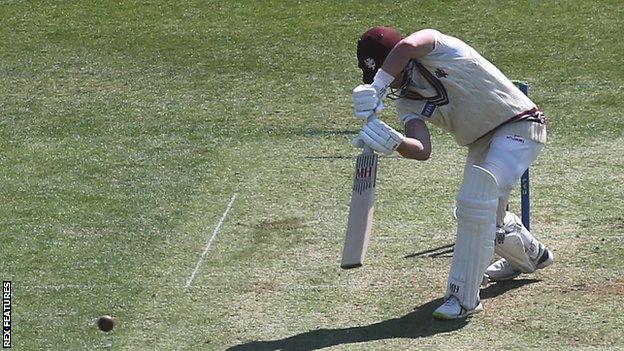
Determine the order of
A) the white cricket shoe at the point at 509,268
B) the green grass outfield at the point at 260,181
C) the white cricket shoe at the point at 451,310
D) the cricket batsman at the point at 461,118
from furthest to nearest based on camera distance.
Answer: the white cricket shoe at the point at 509,268
the green grass outfield at the point at 260,181
the white cricket shoe at the point at 451,310
the cricket batsman at the point at 461,118

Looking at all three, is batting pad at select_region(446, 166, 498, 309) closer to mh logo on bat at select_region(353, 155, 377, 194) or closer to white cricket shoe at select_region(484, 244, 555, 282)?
mh logo on bat at select_region(353, 155, 377, 194)

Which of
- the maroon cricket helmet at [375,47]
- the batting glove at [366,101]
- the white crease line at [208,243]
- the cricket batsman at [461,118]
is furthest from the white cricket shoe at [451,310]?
the white crease line at [208,243]

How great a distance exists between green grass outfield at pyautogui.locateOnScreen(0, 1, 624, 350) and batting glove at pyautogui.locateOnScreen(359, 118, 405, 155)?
3.11ft

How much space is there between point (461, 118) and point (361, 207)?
0.69 m

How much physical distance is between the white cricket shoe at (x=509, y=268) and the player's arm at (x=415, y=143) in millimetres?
981

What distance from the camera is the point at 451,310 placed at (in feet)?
21.9

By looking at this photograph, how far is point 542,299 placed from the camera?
23.0 ft

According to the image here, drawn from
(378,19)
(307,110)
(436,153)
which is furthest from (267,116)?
(378,19)

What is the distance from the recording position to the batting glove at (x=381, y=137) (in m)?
6.45

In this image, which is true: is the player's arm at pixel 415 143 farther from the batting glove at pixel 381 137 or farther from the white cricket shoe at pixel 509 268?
the white cricket shoe at pixel 509 268

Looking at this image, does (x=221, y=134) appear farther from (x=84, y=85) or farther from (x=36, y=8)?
(x=36, y=8)

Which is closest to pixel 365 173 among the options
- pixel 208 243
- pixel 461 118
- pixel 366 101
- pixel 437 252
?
pixel 366 101

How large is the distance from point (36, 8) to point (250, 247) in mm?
6551

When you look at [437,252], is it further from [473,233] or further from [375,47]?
[375,47]
